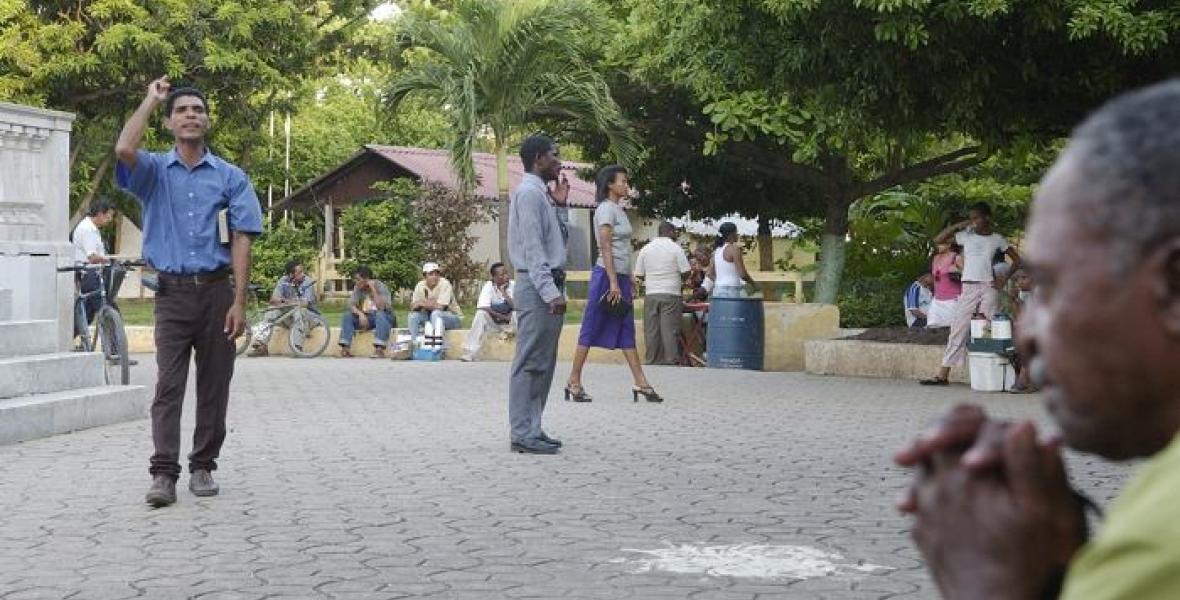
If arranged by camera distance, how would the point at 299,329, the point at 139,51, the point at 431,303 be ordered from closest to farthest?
the point at 431,303
the point at 299,329
the point at 139,51

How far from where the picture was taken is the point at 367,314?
24.5 m

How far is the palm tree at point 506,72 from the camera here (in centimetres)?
2586

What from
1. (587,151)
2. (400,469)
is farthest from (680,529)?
(587,151)

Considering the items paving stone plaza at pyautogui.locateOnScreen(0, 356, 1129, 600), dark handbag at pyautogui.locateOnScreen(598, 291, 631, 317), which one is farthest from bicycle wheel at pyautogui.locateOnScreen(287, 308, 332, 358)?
dark handbag at pyautogui.locateOnScreen(598, 291, 631, 317)

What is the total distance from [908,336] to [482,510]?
12.0m

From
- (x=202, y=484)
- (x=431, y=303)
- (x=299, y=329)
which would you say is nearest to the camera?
(x=202, y=484)

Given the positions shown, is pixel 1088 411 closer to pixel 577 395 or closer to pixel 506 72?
pixel 577 395

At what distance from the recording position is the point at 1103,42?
523 inches

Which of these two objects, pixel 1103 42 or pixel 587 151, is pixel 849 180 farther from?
pixel 1103 42

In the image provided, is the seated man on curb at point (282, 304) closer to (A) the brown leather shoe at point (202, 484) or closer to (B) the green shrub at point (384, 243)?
(B) the green shrub at point (384, 243)

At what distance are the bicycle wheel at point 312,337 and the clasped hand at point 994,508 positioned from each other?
23031 millimetres

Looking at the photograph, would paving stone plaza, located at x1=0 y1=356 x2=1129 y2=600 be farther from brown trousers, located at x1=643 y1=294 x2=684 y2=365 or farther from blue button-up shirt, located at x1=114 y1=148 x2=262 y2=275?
brown trousers, located at x1=643 y1=294 x2=684 y2=365

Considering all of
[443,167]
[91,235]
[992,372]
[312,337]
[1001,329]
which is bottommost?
[992,372]

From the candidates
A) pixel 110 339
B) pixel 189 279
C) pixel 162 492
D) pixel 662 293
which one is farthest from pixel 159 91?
pixel 662 293
